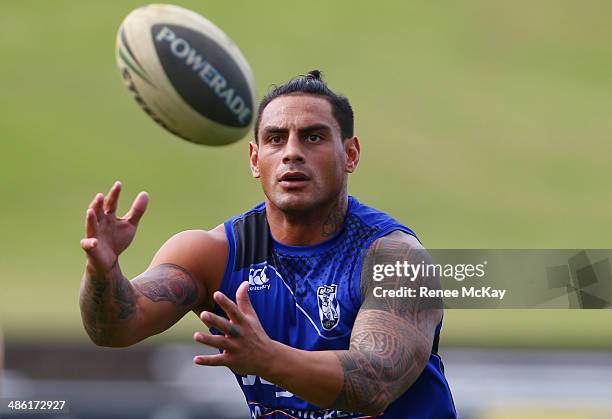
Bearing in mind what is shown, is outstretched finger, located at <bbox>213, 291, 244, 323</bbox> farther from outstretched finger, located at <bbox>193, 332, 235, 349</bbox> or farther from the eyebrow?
the eyebrow

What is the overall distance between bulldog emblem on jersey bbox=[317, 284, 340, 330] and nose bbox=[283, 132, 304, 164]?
2.30 feet

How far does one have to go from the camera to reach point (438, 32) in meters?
30.3

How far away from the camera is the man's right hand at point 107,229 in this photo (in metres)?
4.80

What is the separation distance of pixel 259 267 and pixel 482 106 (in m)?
22.7

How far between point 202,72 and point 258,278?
1.17 m

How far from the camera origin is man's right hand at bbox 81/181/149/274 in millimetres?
4801

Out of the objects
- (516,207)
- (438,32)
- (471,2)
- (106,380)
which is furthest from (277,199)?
(471,2)

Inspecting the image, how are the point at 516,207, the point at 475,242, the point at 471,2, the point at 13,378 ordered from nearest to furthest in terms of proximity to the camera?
the point at 13,378
the point at 475,242
the point at 516,207
the point at 471,2

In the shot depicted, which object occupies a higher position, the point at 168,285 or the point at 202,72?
the point at 202,72

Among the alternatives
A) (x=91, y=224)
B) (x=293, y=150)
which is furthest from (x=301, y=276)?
(x=91, y=224)

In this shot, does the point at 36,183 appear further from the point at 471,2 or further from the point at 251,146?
the point at 251,146

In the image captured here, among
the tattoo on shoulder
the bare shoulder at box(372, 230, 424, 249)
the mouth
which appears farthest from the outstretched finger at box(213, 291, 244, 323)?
the bare shoulder at box(372, 230, 424, 249)

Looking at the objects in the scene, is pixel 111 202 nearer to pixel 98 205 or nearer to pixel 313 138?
pixel 98 205

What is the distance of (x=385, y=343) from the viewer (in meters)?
5.08
